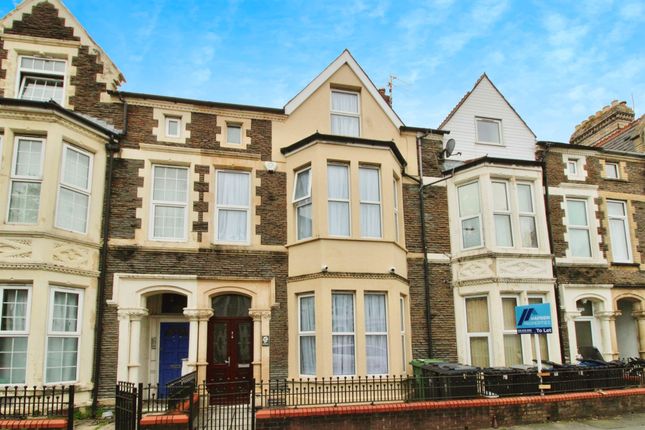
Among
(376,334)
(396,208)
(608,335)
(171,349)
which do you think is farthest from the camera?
(608,335)

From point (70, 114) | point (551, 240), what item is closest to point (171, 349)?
point (70, 114)

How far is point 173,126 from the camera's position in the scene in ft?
47.5

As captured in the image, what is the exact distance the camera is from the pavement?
11.2 m

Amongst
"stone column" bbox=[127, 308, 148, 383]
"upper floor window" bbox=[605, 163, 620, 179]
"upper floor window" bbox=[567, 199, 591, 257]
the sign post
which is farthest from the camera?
"upper floor window" bbox=[605, 163, 620, 179]

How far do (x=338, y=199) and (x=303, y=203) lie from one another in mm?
1007

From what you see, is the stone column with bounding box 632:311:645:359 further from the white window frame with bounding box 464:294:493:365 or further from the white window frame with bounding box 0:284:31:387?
the white window frame with bounding box 0:284:31:387

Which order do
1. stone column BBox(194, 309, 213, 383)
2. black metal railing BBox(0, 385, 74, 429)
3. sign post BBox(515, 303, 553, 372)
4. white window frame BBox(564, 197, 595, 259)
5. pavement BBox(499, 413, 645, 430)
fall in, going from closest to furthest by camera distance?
1. black metal railing BBox(0, 385, 74, 429)
2. pavement BBox(499, 413, 645, 430)
3. sign post BBox(515, 303, 553, 372)
4. stone column BBox(194, 309, 213, 383)
5. white window frame BBox(564, 197, 595, 259)

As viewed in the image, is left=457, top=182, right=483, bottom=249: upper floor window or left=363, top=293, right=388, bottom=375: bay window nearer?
left=363, top=293, right=388, bottom=375: bay window

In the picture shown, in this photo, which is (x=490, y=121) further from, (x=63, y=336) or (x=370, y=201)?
(x=63, y=336)

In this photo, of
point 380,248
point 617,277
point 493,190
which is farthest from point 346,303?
point 617,277

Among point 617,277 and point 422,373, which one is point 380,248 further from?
point 617,277

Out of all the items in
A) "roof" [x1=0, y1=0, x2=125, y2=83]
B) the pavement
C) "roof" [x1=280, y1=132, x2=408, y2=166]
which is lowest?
the pavement

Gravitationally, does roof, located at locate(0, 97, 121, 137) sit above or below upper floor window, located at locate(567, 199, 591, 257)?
above

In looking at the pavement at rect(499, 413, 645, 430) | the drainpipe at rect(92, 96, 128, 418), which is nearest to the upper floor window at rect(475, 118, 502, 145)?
the pavement at rect(499, 413, 645, 430)
